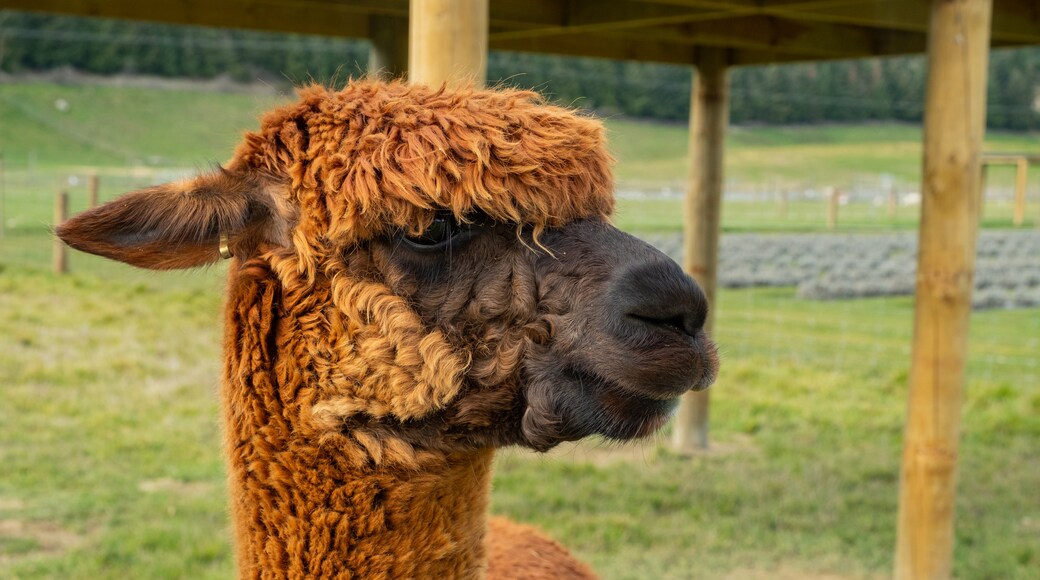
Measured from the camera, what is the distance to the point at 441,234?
2180 millimetres

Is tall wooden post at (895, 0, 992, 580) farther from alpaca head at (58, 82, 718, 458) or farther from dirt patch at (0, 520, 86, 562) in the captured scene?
dirt patch at (0, 520, 86, 562)

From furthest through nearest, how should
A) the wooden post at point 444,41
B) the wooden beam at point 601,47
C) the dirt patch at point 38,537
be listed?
the wooden beam at point 601,47 < the dirt patch at point 38,537 < the wooden post at point 444,41

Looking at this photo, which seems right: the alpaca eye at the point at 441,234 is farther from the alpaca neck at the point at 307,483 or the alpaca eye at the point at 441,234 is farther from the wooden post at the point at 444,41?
the wooden post at the point at 444,41

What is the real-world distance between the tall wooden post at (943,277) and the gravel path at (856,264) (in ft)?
30.3

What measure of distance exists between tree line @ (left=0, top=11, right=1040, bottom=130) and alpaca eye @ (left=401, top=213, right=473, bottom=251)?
123 feet

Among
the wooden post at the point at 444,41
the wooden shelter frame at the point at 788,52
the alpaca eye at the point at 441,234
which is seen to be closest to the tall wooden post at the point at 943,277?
the wooden shelter frame at the point at 788,52

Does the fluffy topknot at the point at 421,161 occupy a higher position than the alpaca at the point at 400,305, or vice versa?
the fluffy topknot at the point at 421,161

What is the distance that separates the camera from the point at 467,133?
2121 millimetres

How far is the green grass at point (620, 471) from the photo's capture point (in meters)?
5.64

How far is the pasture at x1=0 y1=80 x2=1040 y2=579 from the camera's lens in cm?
563

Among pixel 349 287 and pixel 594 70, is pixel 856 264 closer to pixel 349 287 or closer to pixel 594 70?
pixel 349 287

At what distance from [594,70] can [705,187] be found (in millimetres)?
55551

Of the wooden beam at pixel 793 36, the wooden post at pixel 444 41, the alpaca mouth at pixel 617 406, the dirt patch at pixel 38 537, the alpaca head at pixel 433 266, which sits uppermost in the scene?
the wooden beam at pixel 793 36

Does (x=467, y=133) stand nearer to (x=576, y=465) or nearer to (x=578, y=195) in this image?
(x=578, y=195)
